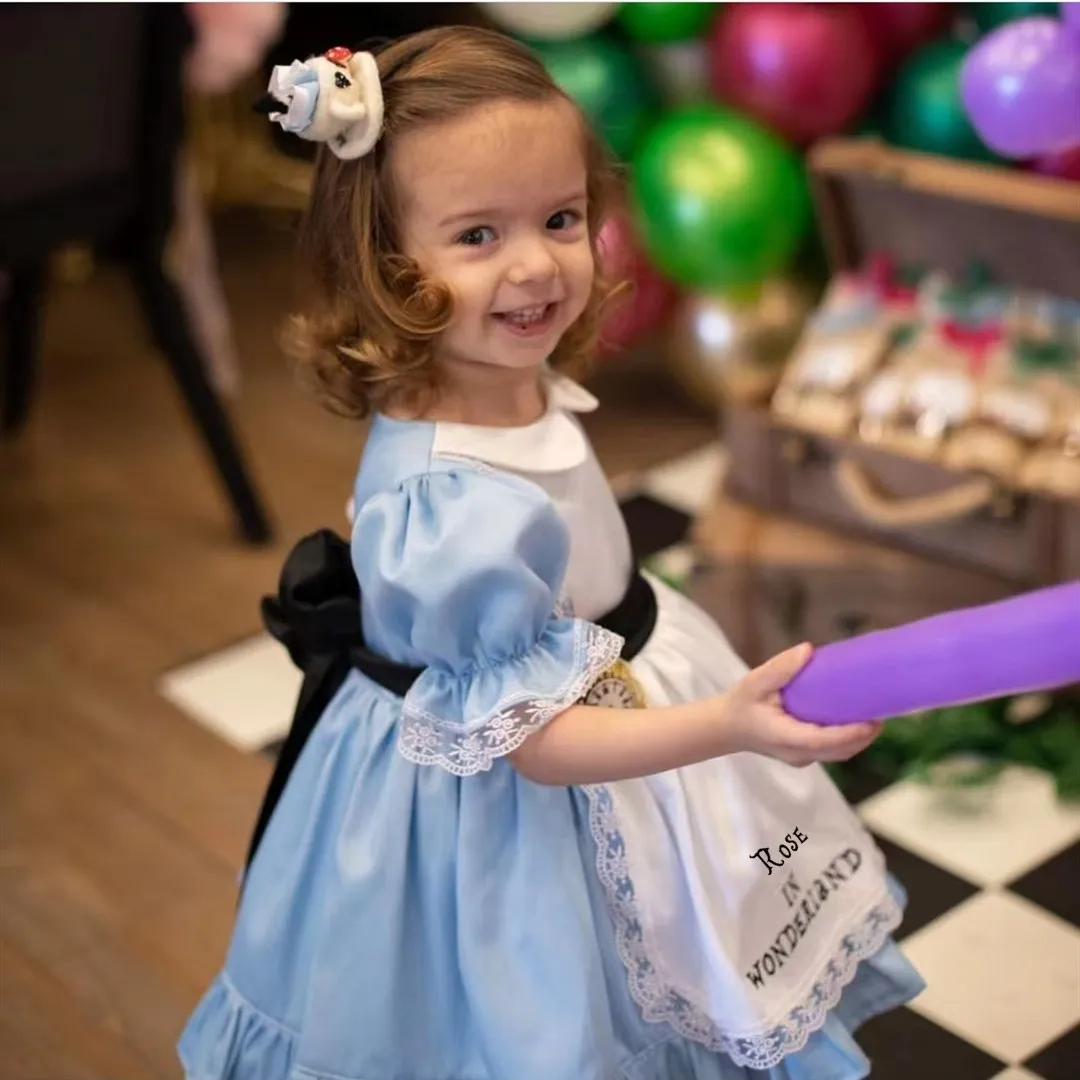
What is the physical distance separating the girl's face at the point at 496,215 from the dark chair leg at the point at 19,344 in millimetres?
1421

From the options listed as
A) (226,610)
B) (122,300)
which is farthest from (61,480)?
(122,300)

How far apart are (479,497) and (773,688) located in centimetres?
21

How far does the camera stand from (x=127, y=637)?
6.88 feet

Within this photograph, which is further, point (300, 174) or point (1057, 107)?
point (300, 174)

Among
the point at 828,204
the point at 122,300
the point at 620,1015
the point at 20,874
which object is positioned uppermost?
the point at 828,204

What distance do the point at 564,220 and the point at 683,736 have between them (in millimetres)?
328

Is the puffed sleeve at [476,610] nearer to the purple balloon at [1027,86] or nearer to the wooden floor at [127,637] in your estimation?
the wooden floor at [127,637]

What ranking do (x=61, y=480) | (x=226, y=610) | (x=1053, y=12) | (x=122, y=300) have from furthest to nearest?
(x=122, y=300) → (x=61, y=480) → (x=226, y=610) → (x=1053, y=12)

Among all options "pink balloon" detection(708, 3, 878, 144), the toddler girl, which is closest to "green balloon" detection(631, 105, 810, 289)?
"pink balloon" detection(708, 3, 878, 144)

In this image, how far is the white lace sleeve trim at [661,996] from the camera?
3.68ft

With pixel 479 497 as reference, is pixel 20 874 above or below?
below

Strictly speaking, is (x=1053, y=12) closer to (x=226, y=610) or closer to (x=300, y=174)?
(x=226, y=610)

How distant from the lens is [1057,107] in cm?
166

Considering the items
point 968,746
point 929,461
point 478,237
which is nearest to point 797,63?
point 929,461
